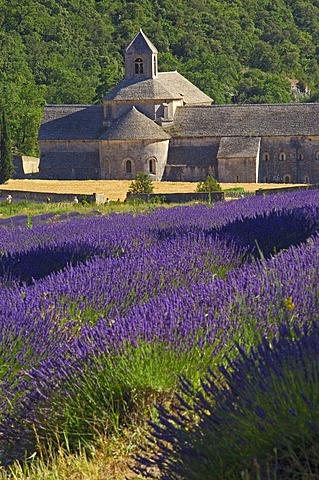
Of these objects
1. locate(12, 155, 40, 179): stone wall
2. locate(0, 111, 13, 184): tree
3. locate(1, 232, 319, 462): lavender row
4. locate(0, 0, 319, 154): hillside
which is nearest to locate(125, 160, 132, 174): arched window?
locate(12, 155, 40, 179): stone wall

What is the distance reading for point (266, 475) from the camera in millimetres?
3314

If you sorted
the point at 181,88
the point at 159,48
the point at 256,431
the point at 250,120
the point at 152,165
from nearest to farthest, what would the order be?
the point at 256,431 → the point at 152,165 → the point at 250,120 → the point at 181,88 → the point at 159,48

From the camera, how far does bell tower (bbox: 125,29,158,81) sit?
186ft

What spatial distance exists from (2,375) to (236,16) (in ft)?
351

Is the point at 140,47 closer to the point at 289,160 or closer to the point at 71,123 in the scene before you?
the point at 71,123

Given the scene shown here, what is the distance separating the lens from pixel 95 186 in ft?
159

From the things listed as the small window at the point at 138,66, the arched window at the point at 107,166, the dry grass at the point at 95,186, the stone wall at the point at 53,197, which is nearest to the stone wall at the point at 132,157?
the arched window at the point at 107,166

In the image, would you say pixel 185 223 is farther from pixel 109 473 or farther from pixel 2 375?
pixel 109 473

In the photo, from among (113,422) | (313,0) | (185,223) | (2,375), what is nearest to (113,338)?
(113,422)

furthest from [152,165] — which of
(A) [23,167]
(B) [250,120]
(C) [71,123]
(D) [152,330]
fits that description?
(D) [152,330]

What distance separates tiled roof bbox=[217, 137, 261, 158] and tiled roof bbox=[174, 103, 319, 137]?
46 cm

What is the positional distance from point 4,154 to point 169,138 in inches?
365

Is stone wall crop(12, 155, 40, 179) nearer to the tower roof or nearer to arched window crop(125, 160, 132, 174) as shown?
arched window crop(125, 160, 132, 174)

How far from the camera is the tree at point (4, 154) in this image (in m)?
50.5
